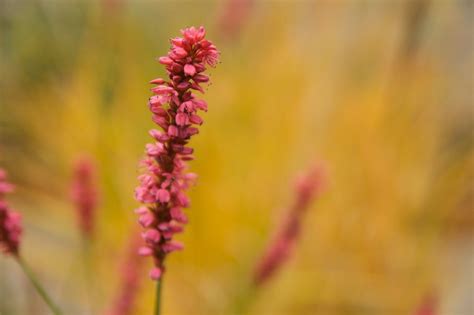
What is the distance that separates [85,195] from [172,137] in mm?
219

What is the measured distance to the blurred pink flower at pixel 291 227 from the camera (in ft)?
1.43

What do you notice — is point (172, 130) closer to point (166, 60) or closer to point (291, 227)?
point (166, 60)

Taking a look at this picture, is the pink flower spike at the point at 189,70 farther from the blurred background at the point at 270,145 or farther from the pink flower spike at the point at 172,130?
the blurred background at the point at 270,145

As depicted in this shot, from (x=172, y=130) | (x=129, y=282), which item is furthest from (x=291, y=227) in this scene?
(x=172, y=130)

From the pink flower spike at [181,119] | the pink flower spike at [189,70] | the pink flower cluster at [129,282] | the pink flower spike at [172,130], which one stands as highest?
the pink flower spike at [189,70]

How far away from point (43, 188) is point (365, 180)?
62 cm

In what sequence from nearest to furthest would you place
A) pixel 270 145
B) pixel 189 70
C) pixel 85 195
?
pixel 189 70 < pixel 85 195 < pixel 270 145

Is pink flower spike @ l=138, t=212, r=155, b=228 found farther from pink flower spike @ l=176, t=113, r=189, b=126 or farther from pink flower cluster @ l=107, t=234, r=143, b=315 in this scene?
pink flower cluster @ l=107, t=234, r=143, b=315

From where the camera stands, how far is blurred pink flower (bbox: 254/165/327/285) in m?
0.44

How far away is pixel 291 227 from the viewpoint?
444 millimetres

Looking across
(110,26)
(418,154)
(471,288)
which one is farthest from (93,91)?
(471,288)

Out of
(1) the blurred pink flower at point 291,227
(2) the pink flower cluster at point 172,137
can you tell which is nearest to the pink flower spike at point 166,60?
(2) the pink flower cluster at point 172,137

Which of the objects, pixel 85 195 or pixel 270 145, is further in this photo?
pixel 270 145

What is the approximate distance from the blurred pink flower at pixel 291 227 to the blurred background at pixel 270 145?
29cm
